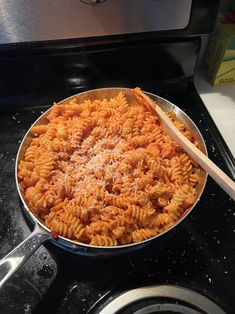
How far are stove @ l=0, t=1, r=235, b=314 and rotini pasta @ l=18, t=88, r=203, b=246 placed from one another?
0.28ft

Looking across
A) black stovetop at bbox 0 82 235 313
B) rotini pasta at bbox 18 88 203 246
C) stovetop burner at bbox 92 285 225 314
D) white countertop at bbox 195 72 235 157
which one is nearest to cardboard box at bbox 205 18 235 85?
white countertop at bbox 195 72 235 157

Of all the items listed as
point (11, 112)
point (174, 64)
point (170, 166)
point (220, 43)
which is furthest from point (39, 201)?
point (220, 43)

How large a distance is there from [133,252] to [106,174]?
19 centimetres

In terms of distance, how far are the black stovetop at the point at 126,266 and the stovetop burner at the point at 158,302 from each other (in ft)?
0.05

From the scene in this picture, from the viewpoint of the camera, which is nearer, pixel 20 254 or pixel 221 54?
pixel 20 254

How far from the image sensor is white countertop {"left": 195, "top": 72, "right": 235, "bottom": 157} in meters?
1.04

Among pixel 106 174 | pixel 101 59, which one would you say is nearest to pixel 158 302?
pixel 106 174

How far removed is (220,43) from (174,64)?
16 cm

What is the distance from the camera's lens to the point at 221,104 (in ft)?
3.65

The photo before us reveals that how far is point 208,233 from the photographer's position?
0.82m

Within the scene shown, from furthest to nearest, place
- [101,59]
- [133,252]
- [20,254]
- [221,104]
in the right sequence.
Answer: [221,104]
[101,59]
[133,252]
[20,254]

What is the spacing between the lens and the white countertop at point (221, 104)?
104 centimetres

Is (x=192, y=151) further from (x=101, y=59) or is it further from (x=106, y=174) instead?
(x=101, y=59)

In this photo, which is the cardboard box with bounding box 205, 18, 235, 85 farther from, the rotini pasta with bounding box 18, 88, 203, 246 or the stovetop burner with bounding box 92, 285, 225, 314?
the stovetop burner with bounding box 92, 285, 225, 314
